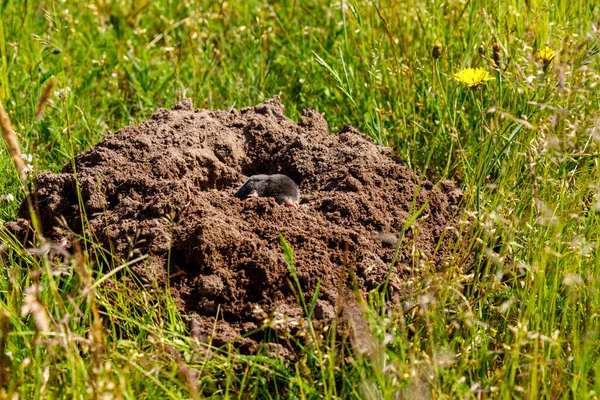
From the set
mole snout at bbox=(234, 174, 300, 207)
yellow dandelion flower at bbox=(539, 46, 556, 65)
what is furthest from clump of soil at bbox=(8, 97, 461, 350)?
yellow dandelion flower at bbox=(539, 46, 556, 65)

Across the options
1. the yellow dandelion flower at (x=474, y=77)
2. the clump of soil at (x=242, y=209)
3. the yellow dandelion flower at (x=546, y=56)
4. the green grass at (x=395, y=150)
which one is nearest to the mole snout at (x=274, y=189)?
the clump of soil at (x=242, y=209)

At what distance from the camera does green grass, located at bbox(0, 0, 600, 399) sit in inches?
94.1

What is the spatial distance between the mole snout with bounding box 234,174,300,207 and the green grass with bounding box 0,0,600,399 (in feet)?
1.90

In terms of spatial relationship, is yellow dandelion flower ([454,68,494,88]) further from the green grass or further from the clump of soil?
the clump of soil

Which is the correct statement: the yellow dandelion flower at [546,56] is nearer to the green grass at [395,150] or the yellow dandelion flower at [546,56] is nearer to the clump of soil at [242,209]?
the green grass at [395,150]

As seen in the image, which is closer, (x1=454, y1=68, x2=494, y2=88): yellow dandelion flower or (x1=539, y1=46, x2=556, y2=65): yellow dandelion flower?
(x1=539, y1=46, x2=556, y2=65): yellow dandelion flower

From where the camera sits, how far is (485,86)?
3.98 metres

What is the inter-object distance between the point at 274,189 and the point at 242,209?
157mm

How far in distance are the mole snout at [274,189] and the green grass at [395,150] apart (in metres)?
0.58

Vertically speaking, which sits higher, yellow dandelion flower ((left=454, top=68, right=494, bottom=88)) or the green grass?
yellow dandelion flower ((left=454, top=68, right=494, bottom=88))

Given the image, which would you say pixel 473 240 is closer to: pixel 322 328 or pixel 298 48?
pixel 322 328

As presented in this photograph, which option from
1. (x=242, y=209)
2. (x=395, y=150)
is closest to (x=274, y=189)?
(x=242, y=209)

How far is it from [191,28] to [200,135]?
6.59 feet

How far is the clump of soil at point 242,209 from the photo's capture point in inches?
112
